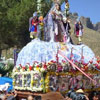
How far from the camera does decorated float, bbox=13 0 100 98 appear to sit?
12.0 m

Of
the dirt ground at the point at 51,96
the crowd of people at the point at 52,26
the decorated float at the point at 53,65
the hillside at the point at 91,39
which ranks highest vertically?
the hillside at the point at 91,39

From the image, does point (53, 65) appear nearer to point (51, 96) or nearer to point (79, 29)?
point (79, 29)

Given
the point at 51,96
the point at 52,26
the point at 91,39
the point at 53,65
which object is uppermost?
the point at 91,39

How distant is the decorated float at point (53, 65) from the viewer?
39.2ft

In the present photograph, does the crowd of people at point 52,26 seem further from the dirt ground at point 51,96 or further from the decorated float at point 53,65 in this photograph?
the dirt ground at point 51,96

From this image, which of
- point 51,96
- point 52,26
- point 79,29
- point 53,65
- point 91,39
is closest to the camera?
point 51,96

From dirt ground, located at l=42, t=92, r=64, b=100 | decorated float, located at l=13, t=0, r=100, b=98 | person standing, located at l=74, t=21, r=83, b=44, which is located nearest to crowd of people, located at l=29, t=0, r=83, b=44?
decorated float, located at l=13, t=0, r=100, b=98

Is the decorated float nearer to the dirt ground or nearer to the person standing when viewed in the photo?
the person standing

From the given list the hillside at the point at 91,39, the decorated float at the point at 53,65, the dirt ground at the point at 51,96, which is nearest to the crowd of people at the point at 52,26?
the decorated float at the point at 53,65

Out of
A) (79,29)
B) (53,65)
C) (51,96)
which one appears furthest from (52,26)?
(51,96)

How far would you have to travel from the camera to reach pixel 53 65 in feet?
39.0

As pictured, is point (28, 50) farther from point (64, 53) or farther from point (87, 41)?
point (87, 41)

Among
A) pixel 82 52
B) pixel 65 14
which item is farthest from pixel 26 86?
pixel 65 14

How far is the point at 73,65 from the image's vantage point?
40.8 feet
